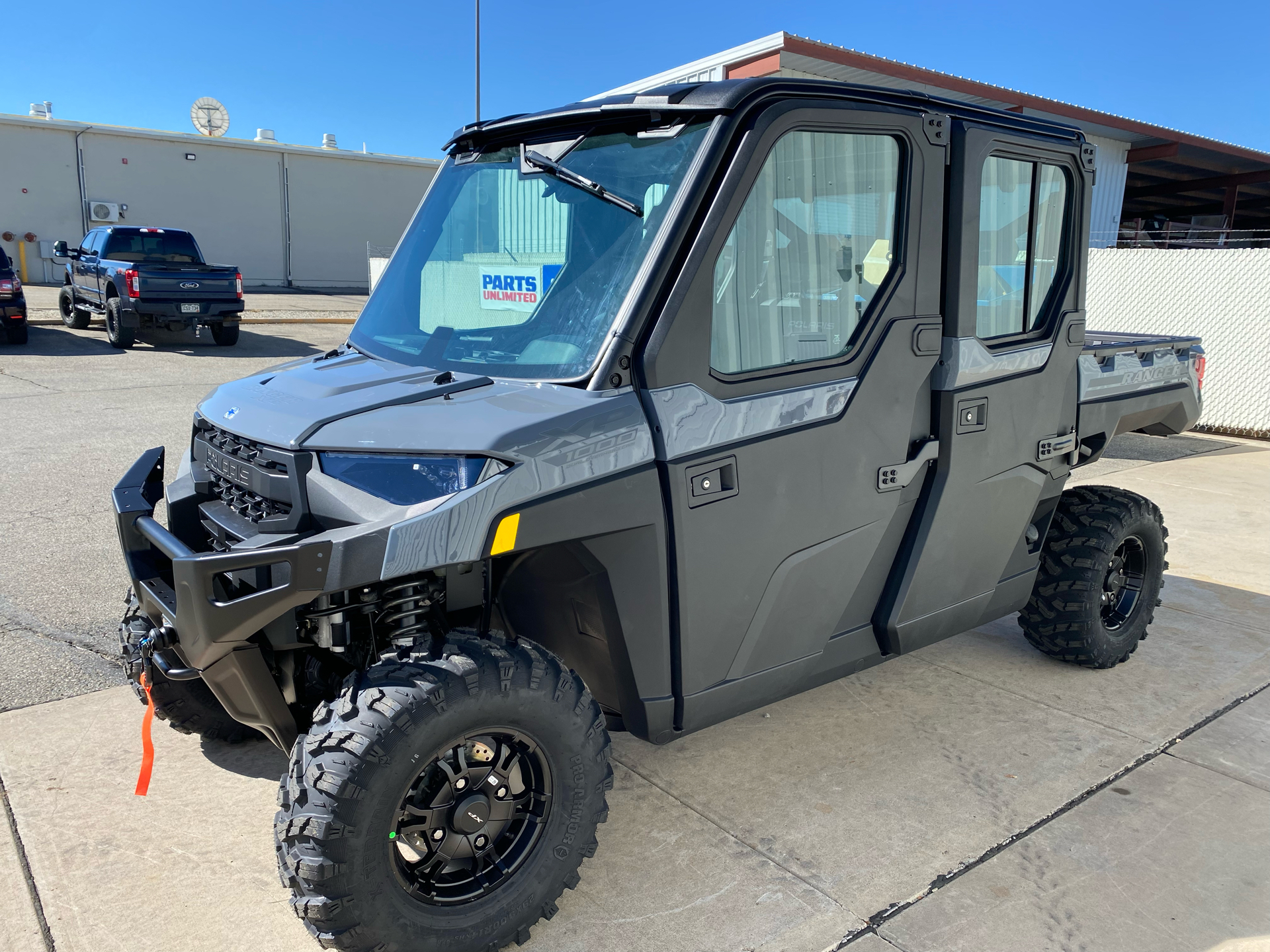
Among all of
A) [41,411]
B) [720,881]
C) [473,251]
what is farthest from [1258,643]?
A: [41,411]

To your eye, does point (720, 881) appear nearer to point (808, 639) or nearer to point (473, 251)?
point (808, 639)

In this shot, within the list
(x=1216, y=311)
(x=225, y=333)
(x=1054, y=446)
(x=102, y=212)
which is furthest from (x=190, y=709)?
(x=102, y=212)

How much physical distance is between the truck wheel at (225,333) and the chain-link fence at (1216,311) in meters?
13.0

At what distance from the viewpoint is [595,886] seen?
9.54 feet

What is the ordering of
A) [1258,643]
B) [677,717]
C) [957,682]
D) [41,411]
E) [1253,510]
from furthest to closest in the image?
[41,411] < [1253,510] < [1258,643] < [957,682] < [677,717]

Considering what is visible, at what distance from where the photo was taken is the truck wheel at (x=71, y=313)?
57.3 feet

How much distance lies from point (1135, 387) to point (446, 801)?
3522 mm

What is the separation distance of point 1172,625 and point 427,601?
4.32 m

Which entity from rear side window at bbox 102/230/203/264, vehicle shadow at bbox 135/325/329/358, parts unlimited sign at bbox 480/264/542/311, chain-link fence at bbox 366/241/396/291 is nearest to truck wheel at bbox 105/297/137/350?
vehicle shadow at bbox 135/325/329/358

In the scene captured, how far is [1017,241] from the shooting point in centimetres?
368

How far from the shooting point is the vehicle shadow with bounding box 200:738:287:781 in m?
3.48

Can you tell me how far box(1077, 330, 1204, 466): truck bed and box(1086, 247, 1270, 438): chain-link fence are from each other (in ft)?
22.7

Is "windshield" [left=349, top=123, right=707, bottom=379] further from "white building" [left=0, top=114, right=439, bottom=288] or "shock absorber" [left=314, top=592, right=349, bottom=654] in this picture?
"white building" [left=0, top=114, right=439, bottom=288]

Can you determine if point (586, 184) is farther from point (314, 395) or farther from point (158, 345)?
point (158, 345)
